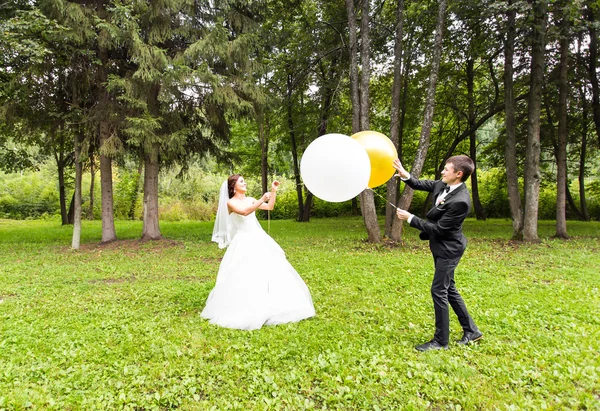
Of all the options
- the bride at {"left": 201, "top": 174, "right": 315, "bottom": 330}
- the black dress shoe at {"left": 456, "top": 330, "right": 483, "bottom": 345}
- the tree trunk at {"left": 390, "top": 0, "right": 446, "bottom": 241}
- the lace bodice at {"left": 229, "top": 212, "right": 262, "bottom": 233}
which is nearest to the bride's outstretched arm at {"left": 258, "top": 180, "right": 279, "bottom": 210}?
the bride at {"left": 201, "top": 174, "right": 315, "bottom": 330}

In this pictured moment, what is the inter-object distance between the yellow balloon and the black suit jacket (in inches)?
47.6

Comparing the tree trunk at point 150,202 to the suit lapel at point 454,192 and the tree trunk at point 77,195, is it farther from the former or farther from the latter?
the suit lapel at point 454,192

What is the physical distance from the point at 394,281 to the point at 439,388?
3695mm

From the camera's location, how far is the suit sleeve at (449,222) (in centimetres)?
375

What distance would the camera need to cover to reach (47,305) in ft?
19.2

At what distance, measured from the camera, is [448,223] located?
379cm

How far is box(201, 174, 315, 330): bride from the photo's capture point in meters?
4.90

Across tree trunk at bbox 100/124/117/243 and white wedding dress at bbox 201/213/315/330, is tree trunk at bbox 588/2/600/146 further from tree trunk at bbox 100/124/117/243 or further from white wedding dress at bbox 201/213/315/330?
tree trunk at bbox 100/124/117/243

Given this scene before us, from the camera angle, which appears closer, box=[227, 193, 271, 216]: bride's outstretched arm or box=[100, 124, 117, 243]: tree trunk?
box=[227, 193, 271, 216]: bride's outstretched arm

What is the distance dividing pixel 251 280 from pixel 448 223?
2.63 m

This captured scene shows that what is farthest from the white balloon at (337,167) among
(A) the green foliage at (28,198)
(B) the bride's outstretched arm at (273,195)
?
(A) the green foliage at (28,198)

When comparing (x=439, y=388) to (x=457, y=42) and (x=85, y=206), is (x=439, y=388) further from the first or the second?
(x=85, y=206)

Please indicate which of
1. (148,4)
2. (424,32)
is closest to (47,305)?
(148,4)

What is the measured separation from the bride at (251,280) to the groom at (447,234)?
71.4 inches
